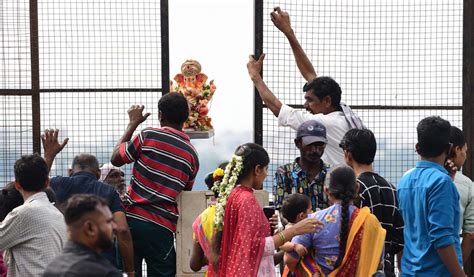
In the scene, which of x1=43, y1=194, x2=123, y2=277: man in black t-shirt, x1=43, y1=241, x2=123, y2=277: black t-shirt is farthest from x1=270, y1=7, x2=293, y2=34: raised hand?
x1=43, y1=241, x2=123, y2=277: black t-shirt

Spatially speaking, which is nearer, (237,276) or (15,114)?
(237,276)

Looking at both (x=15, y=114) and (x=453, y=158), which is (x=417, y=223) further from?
(x=15, y=114)

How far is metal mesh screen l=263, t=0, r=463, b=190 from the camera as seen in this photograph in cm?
1002

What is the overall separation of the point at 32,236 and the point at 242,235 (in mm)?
1354

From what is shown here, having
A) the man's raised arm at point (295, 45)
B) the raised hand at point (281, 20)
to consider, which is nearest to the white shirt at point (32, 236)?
the man's raised arm at point (295, 45)

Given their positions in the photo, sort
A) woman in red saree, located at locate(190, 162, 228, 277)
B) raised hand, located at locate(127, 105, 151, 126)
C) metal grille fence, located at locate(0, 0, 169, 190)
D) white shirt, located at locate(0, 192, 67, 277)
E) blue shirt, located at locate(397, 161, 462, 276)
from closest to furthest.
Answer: blue shirt, located at locate(397, 161, 462, 276)
white shirt, located at locate(0, 192, 67, 277)
woman in red saree, located at locate(190, 162, 228, 277)
raised hand, located at locate(127, 105, 151, 126)
metal grille fence, located at locate(0, 0, 169, 190)

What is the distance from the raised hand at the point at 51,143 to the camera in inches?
355

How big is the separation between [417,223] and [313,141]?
1197mm

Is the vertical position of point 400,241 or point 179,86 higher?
point 179,86

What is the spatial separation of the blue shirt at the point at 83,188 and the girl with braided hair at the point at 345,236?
5.82 feet

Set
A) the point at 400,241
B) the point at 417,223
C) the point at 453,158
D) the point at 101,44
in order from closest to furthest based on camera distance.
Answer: the point at 417,223 < the point at 400,241 < the point at 453,158 < the point at 101,44

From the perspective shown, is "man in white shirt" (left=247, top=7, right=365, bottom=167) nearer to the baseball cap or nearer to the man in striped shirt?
the baseball cap

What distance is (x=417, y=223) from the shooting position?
716 centimetres

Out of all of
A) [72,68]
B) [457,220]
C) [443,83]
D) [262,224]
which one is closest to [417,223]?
[457,220]
